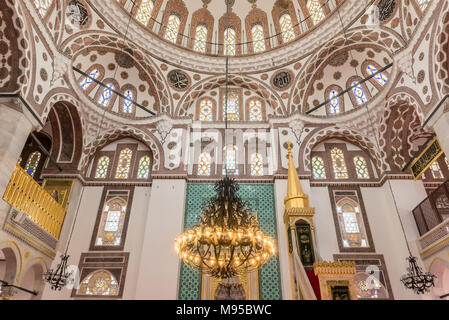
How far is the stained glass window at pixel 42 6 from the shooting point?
7398mm

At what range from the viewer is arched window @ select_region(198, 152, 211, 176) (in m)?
10.6

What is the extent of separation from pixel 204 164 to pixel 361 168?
583cm

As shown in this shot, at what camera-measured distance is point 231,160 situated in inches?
426

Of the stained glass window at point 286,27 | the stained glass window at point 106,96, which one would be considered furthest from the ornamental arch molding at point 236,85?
the stained glass window at point 106,96

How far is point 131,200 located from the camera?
10180mm

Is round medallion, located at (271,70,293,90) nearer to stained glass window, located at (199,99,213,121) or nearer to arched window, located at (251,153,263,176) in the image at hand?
stained glass window, located at (199,99,213,121)

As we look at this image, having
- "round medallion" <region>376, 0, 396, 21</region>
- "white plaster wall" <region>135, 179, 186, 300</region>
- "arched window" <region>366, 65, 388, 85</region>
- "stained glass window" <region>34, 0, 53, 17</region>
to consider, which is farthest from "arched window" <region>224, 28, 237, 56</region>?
"stained glass window" <region>34, 0, 53, 17</region>

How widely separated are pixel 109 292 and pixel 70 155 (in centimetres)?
496

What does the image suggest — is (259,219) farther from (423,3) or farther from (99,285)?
(423,3)

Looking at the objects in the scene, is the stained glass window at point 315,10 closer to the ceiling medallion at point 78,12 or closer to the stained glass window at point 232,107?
the stained glass window at point 232,107
